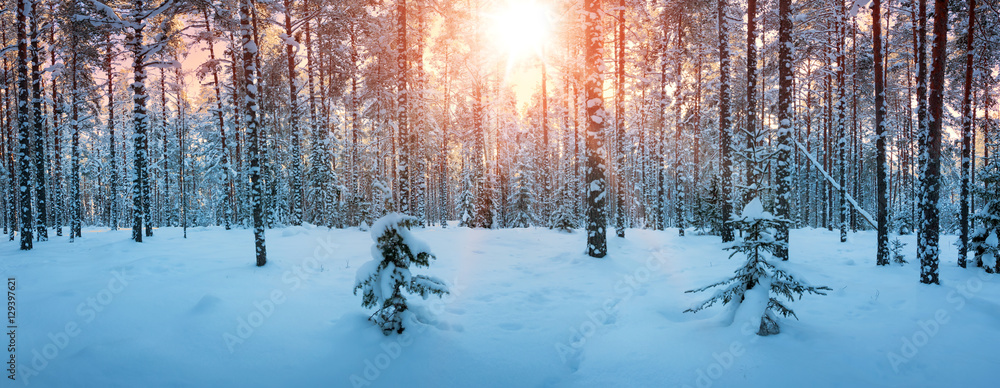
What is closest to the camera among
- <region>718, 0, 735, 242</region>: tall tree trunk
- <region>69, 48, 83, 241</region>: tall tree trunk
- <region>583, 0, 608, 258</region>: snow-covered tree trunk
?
<region>583, 0, 608, 258</region>: snow-covered tree trunk

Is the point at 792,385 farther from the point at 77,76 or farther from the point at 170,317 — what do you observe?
the point at 77,76

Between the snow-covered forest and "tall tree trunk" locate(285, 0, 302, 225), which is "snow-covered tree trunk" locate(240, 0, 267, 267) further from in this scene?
"tall tree trunk" locate(285, 0, 302, 225)

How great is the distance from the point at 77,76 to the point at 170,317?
1980cm

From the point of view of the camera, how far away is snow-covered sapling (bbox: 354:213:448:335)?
5102 mm

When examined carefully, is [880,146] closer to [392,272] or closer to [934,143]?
[934,143]

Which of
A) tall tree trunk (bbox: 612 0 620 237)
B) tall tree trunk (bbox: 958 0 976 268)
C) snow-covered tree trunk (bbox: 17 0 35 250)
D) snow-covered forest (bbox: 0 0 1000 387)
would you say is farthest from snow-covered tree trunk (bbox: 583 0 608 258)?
snow-covered tree trunk (bbox: 17 0 35 250)

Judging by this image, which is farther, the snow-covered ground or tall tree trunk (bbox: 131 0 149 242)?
tall tree trunk (bbox: 131 0 149 242)

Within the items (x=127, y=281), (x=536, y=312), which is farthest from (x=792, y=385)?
(x=127, y=281)

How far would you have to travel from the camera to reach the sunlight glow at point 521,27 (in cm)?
1441

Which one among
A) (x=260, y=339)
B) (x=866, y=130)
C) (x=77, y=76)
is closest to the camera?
(x=260, y=339)

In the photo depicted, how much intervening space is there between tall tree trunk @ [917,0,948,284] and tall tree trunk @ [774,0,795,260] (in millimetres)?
2407

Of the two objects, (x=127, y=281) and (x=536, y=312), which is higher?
(x=127, y=281)

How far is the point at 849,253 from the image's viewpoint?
12445mm

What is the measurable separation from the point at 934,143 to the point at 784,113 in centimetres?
287
